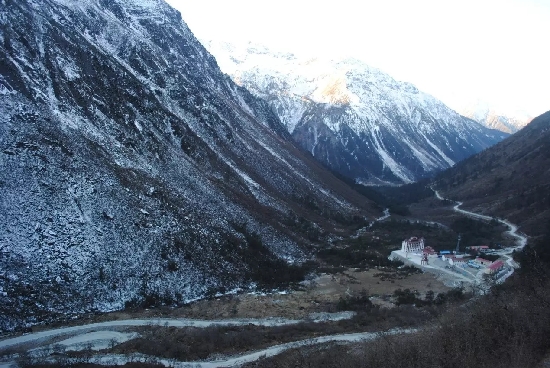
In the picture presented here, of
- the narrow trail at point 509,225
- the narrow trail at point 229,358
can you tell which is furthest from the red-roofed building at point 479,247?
the narrow trail at point 229,358

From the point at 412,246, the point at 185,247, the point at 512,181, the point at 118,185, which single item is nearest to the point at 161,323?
the point at 185,247

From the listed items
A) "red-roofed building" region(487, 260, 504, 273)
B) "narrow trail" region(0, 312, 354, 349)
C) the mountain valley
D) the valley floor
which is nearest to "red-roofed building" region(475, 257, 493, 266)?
the mountain valley

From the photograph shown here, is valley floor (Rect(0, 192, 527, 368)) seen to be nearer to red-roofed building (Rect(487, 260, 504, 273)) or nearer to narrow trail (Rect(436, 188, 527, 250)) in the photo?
red-roofed building (Rect(487, 260, 504, 273))

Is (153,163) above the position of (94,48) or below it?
below

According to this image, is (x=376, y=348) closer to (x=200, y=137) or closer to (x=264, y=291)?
(x=264, y=291)

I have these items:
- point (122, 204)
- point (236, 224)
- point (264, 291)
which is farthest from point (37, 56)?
point (264, 291)
